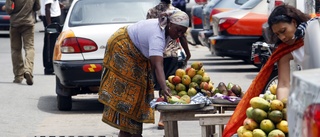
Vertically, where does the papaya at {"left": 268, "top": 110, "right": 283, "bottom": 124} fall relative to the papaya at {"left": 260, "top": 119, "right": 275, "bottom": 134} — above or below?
above

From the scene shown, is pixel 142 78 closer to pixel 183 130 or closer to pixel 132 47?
pixel 132 47

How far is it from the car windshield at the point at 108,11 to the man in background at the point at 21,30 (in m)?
2.79

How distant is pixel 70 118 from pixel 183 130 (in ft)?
5.69

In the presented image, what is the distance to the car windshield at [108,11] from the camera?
1191 centimetres

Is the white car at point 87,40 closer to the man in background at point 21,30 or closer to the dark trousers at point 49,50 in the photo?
the man in background at point 21,30

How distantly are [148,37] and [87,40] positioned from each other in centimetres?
364

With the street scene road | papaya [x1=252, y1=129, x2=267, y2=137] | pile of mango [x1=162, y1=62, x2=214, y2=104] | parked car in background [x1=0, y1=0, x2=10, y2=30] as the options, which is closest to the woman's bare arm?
papaya [x1=252, y1=129, x2=267, y2=137]

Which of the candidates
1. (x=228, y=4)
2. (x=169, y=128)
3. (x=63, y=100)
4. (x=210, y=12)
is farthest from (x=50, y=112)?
(x=228, y=4)

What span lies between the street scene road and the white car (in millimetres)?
405

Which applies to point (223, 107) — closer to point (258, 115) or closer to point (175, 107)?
point (175, 107)

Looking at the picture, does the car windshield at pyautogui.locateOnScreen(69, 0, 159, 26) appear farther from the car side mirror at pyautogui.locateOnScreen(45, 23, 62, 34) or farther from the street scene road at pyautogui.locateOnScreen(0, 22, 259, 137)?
the street scene road at pyautogui.locateOnScreen(0, 22, 259, 137)

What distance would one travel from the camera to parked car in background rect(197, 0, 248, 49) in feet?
60.4

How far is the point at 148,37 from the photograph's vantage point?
7.78m

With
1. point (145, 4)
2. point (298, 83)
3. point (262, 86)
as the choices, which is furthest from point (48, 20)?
point (298, 83)
